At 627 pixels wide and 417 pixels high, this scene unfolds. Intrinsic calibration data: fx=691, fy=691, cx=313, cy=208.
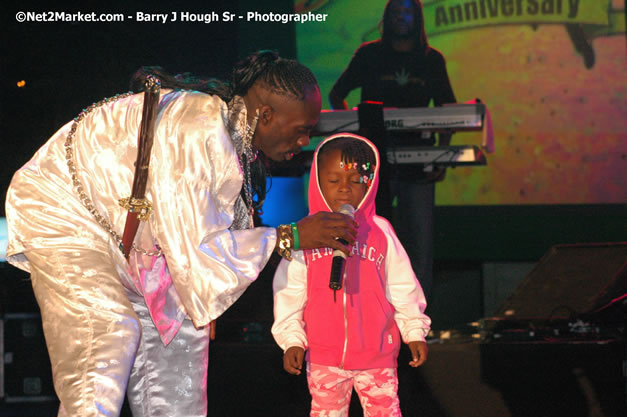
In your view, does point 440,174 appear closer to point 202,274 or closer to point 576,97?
point 576,97

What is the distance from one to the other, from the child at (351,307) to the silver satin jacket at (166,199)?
81cm

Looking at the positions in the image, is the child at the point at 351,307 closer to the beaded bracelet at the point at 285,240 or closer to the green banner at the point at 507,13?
the beaded bracelet at the point at 285,240

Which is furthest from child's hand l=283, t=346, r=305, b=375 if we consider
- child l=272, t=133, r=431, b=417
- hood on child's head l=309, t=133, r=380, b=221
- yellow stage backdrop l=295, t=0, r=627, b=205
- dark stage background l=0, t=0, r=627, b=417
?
yellow stage backdrop l=295, t=0, r=627, b=205

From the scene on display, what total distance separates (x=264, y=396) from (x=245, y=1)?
12.3 ft

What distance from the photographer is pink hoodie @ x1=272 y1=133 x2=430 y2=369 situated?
8.46ft

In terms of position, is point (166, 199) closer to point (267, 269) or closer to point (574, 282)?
point (267, 269)

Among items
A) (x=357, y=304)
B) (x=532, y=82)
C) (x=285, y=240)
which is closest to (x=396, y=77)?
(x=532, y=82)

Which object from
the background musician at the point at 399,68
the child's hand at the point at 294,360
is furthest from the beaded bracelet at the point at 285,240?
the background musician at the point at 399,68

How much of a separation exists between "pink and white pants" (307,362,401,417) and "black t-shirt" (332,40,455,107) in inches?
110

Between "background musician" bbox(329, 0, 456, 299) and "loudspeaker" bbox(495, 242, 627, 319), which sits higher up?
"background musician" bbox(329, 0, 456, 299)

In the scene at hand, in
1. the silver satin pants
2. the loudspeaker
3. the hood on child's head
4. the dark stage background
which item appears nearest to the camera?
the silver satin pants

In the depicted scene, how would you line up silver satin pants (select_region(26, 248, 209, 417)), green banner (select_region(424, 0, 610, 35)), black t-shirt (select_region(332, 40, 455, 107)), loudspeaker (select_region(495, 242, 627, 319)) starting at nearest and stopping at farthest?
1. silver satin pants (select_region(26, 248, 209, 417))
2. loudspeaker (select_region(495, 242, 627, 319))
3. black t-shirt (select_region(332, 40, 455, 107))
4. green banner (select_region(424, 0, 610, 35))

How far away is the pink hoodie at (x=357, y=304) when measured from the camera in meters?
2.58

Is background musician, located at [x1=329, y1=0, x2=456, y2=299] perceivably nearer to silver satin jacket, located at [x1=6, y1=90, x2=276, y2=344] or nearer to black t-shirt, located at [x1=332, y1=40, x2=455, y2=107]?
black t-shirt, located at [x1=332, y1=40, x2=455, y2=107]
